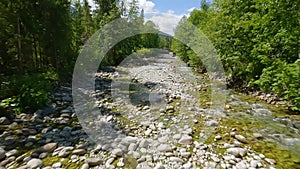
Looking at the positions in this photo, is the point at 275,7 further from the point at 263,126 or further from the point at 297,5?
the point at 263,126

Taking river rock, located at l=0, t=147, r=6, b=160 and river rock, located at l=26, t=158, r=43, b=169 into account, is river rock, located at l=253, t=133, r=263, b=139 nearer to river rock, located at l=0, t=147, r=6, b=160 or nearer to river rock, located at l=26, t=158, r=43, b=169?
river rock, located at l=26, t=158, r=43, b=169

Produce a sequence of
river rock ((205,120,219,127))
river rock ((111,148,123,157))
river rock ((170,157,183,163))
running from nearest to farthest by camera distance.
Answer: river rock ((170,157,183,163)) < river rock ((111,148,123,157)) < river rock ((205,120,219,127))

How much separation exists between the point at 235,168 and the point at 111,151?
7.69 feet

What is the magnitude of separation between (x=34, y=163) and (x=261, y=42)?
28.6ft

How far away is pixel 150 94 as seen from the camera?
923 cm

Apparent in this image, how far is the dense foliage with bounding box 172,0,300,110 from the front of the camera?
646 centimetres

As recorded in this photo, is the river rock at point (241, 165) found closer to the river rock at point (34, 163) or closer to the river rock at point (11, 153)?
the river rock at point (34, 163)

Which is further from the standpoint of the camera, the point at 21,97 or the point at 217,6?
the point at 217,6

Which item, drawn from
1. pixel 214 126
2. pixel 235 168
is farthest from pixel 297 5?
pixel 235 168

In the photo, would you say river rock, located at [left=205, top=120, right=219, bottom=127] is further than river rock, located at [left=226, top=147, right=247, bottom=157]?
Yes

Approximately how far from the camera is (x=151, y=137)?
4.68 metres

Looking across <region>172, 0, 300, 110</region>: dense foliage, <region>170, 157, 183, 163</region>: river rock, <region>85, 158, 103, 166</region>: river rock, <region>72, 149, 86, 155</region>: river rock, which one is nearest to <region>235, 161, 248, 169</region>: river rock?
<region>170, 157, 183, 163</region>: river rock

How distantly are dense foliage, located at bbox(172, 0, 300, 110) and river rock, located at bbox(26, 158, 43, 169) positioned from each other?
6414 millimetres

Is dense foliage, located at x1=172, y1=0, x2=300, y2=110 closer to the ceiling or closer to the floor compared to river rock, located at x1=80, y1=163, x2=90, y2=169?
closer to the ceiling
